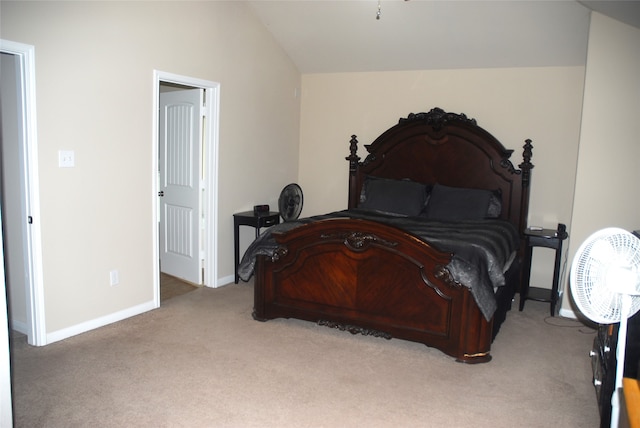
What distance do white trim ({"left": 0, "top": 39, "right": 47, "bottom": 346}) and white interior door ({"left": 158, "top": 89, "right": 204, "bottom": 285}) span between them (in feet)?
5.31

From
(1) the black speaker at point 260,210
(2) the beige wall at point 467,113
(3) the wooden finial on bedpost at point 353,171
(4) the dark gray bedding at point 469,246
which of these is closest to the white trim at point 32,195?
(4) the dark gray bedding at point 469,246

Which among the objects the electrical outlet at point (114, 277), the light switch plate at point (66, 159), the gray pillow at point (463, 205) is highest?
the light switch plate at point (66, 159)

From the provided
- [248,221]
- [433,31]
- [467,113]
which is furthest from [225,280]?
[433,31]

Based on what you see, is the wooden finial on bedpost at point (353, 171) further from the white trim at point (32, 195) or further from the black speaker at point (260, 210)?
the white trim at point (32, 195)

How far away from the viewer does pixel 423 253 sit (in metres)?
3.33

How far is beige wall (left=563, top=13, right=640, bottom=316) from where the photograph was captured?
375 cm

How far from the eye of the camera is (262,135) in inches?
207

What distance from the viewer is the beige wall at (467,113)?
15.3 ft

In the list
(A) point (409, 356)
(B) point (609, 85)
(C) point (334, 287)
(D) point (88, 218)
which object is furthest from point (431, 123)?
(D) point (88, 218)

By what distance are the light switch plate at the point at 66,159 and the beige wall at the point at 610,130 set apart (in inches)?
148

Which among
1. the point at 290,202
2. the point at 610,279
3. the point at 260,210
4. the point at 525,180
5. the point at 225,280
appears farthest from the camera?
Answer: the point at 290,202

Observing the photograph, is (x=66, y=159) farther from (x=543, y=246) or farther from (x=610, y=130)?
(x=610, y=130)

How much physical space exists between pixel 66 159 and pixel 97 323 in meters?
1.23

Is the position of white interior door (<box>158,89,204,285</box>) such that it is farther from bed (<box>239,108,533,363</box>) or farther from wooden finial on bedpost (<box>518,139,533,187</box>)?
wooden finial on bedpost (<box>518,139,533,187</box>)
